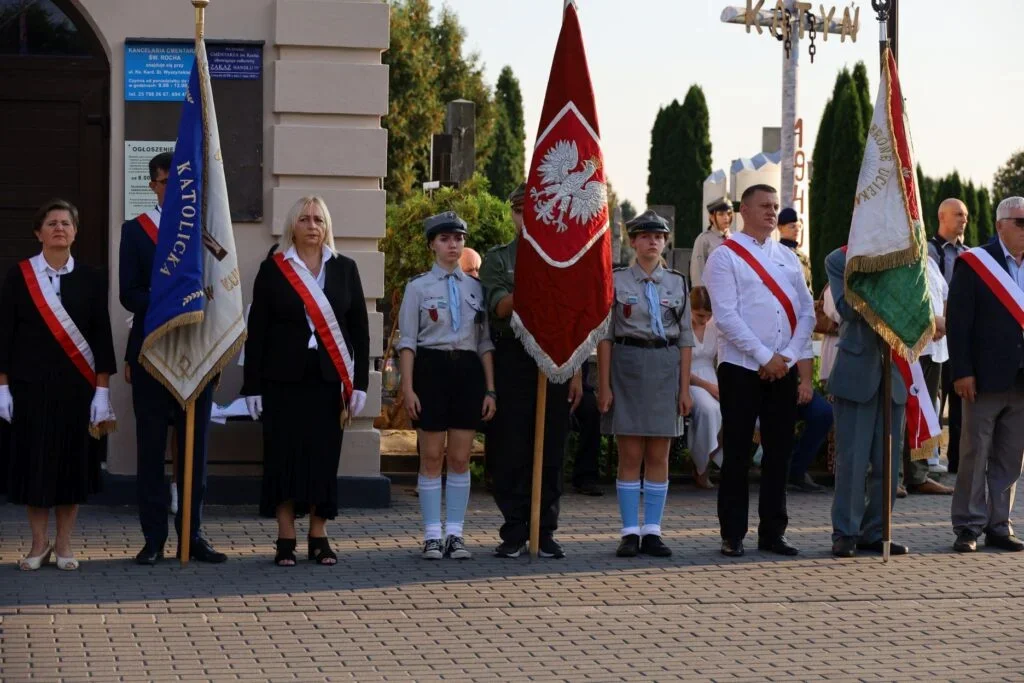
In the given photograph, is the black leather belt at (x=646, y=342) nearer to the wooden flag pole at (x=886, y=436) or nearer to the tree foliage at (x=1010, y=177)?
the wooden flag pole at (x=886, y=436)

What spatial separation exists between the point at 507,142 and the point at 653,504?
5135 centimetres

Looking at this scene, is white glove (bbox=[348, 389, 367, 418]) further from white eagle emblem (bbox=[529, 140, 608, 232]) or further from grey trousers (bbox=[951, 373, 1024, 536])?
grey trousers (bbox=[951, 373, 1024, 536])

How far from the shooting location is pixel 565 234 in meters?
9.27

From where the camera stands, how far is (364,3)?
37.0ft

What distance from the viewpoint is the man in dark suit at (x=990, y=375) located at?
985 cm

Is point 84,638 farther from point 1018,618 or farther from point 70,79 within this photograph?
point 70,79

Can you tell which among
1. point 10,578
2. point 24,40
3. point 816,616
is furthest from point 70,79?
point 816,616

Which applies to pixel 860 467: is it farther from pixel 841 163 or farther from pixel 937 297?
pixel 841 163

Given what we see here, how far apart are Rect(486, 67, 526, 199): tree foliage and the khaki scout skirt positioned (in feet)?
156

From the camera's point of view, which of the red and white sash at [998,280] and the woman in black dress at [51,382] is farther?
the red and white sash at [998,280]

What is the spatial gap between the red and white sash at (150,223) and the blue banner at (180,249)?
23 centimetres

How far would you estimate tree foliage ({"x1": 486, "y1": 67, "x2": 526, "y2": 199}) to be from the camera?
59344 millimetres

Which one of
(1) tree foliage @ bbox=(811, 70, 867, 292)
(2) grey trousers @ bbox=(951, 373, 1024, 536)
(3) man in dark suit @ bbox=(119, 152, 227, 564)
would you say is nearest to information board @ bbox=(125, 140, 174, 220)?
(3) man in dark suit @ bbox=(119, 152, 227, 564)

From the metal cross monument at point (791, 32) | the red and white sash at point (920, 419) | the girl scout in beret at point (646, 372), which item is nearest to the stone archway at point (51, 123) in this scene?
the girl scout in beret at point (646, 372)
